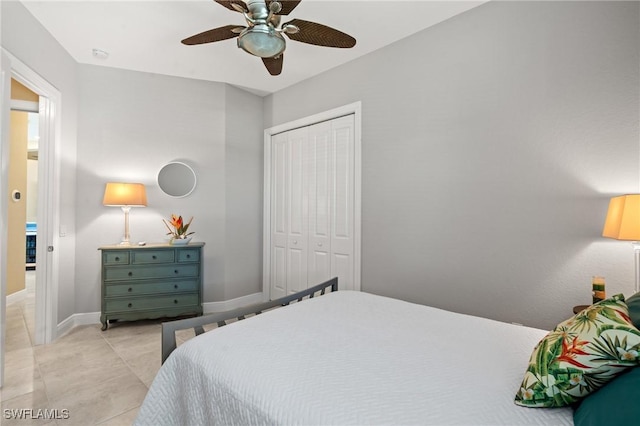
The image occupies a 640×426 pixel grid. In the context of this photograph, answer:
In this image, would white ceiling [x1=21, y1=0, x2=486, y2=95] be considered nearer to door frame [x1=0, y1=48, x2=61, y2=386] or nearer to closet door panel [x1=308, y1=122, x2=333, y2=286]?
door frame [x1=0, y1=48, x2=61, y2=386]

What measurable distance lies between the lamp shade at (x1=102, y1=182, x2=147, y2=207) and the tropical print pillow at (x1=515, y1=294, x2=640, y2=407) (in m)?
3.48

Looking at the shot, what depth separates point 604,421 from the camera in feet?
2.27

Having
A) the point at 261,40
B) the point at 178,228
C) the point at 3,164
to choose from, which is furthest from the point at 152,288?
the point at 261,40

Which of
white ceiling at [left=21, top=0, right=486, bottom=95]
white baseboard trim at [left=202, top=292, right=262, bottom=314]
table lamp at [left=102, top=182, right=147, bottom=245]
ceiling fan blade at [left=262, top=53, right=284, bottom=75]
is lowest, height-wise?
white baseboard trim at [left=202, top=292, right=262, bottom=314]

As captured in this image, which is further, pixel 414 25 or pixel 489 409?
pixel 414 25

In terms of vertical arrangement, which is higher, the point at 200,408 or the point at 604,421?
the point at 604,421

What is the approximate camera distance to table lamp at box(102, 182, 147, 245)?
316 centimetres

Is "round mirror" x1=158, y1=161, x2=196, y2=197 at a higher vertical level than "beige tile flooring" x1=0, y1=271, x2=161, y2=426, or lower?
higher

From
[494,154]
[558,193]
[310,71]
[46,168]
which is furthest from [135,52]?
[558,193]

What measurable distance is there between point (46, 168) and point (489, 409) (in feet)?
12.1

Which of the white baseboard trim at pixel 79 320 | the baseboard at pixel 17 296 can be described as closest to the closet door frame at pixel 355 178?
the white baseboard trim at pixel 79 320

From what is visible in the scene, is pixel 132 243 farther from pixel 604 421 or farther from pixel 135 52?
pixel 604 421

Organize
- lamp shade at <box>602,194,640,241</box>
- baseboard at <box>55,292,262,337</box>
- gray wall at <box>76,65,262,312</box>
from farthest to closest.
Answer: gray wall at <box>76,65,262,312</box> < baseboard at <box>55,292,262,337</box> < lamp shade at <box>602,194,640,241</box>

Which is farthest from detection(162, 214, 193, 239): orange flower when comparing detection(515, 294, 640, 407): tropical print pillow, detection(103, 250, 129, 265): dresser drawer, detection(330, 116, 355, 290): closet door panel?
detection(515, 294, 640, 407): tropical print pillow
